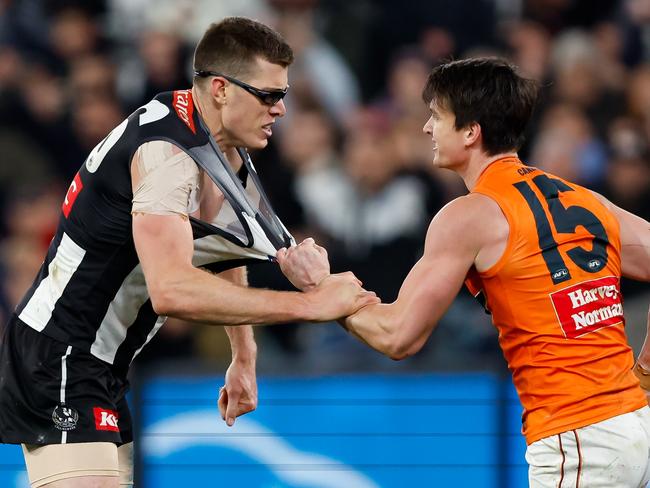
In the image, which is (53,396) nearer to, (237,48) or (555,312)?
(237,48)

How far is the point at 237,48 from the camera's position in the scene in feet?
15.4

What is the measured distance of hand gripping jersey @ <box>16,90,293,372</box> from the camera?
177 inches

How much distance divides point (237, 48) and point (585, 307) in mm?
1691

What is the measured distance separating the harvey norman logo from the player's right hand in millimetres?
763

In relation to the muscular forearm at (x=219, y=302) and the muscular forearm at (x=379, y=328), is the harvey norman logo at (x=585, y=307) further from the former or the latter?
the muscular forearm at (x=219, y=302)

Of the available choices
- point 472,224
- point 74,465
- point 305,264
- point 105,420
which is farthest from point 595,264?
point 74,465

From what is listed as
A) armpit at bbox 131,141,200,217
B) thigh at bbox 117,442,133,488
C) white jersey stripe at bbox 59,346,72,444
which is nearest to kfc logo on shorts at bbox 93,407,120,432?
white jersey stripe at bbox 59,346,72,444

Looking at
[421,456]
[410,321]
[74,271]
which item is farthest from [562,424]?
[421,456]

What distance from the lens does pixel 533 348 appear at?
4195 millimetres

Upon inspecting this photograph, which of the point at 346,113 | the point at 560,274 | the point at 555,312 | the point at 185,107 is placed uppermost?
the point at 346,113

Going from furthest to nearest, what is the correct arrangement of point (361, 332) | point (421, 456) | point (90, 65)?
point (90, 65)
point (421, 456)
point (361, 332)

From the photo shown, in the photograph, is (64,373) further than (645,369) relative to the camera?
No

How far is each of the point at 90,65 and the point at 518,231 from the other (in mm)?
6012

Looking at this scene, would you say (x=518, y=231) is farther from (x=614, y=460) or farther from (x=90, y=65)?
(x=90, y=65)
